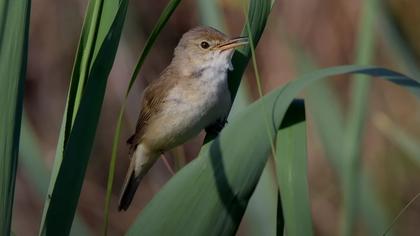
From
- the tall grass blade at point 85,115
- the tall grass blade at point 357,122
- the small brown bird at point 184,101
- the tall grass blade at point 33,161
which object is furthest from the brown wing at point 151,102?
the tall grass blade at point 85,115

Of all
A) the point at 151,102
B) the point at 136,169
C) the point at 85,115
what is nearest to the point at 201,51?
the point at 151,102

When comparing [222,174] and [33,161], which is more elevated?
[222,174]

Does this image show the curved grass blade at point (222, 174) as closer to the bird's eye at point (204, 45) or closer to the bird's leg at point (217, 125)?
the bird's leg at point (217, 125)

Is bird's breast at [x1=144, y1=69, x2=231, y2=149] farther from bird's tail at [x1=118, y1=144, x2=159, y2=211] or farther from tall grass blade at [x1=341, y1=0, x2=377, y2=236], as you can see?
tall grass blade at [x1=341, y1=0, x2=377, y2=236]

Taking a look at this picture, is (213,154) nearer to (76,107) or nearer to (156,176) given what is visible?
(76,107)

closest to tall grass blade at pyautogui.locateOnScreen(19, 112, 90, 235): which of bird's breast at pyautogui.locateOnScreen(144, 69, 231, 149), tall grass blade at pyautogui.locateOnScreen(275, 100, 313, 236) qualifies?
bird's breast at pyautogui.locateOnScreen(144, 69, 231, 149)

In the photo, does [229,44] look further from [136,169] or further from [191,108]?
[136,169]

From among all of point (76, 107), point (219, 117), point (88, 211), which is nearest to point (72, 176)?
point (76, 107)
